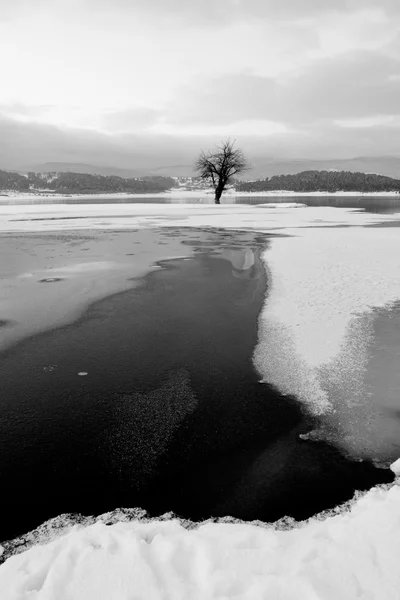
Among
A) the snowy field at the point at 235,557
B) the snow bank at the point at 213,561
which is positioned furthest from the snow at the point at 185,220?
the snow bank at the point at 213,561

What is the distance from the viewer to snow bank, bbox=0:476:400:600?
263cm

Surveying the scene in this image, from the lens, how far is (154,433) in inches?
186

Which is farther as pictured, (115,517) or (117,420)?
(117,420)

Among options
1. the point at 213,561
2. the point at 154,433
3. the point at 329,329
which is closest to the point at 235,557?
the point at 213,561

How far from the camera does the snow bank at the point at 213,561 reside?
263cm

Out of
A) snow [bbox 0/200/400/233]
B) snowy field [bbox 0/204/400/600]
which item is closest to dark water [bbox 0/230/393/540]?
snowy field [bbox 0/204/400/600]

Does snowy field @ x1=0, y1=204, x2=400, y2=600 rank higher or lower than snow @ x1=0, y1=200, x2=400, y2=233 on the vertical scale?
lower

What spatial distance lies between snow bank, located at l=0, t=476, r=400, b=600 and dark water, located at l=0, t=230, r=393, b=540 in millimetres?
357

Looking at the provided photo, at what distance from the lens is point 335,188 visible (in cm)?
17475

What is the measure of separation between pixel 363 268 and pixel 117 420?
10868 millimetres

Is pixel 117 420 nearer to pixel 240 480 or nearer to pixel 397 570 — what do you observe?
pixel 240 480

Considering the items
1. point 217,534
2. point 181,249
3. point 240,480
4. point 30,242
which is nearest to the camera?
point 217,534

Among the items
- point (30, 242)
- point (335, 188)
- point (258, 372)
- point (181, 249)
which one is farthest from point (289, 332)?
point (335, 188)

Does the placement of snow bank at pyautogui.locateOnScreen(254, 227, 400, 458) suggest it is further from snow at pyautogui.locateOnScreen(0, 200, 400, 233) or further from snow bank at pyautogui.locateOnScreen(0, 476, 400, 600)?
snow at pyautogui.locateOnScreen(0, 200, 400, 233)
